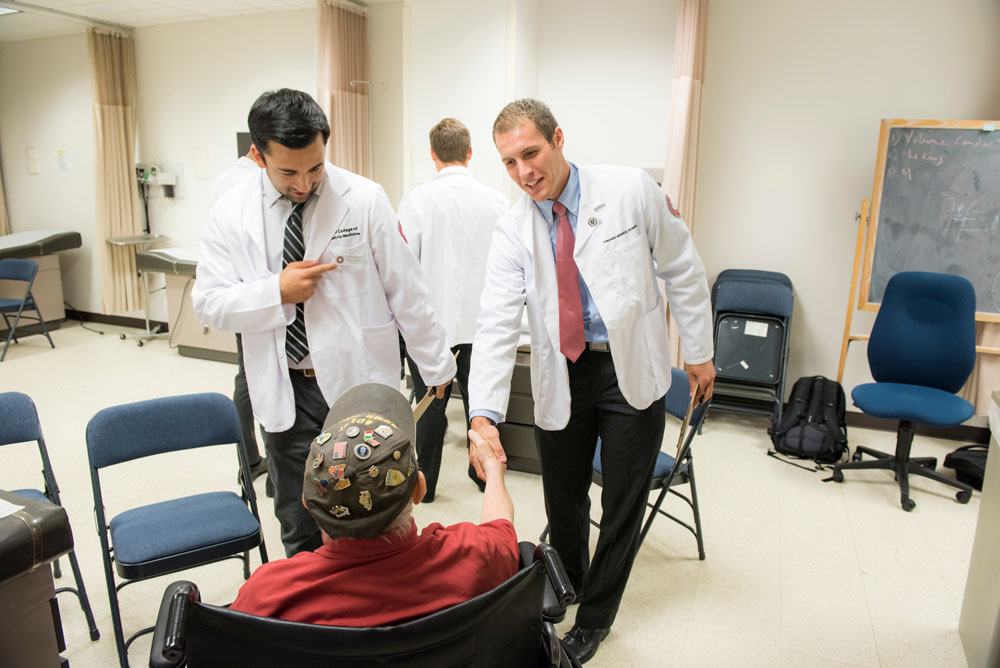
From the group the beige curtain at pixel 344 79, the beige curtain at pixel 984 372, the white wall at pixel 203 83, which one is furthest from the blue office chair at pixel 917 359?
the white wall at pixel 203 83

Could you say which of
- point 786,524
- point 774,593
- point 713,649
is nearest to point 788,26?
point 786,524

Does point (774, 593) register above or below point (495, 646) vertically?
below

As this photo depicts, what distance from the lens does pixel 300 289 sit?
1.67 metres

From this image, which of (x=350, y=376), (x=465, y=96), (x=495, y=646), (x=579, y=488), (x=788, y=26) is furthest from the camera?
(x=465, y=96)

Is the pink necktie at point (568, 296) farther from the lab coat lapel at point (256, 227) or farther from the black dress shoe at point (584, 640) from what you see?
the black dress shoe at point (584, 640)

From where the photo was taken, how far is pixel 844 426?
369 centimetres

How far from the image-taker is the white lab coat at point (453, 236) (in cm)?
294

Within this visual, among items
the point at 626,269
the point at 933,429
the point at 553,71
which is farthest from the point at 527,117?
the point at 933,429

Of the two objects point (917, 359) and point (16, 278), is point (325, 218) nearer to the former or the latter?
point (917, 359)

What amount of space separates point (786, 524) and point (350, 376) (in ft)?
7.06

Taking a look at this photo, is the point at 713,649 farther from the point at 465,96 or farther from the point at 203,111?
the point at 203,111

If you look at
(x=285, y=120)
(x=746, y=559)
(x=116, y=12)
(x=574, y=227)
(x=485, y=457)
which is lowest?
(x=746, y=559)

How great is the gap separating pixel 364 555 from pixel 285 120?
1.06 metres

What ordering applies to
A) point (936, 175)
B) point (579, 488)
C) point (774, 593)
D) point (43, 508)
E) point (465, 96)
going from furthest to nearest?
1. point (465, 96)
2. point (936, 175)
3. point (774, 593)
4. point (579, 488)
5. point (43, 508)
